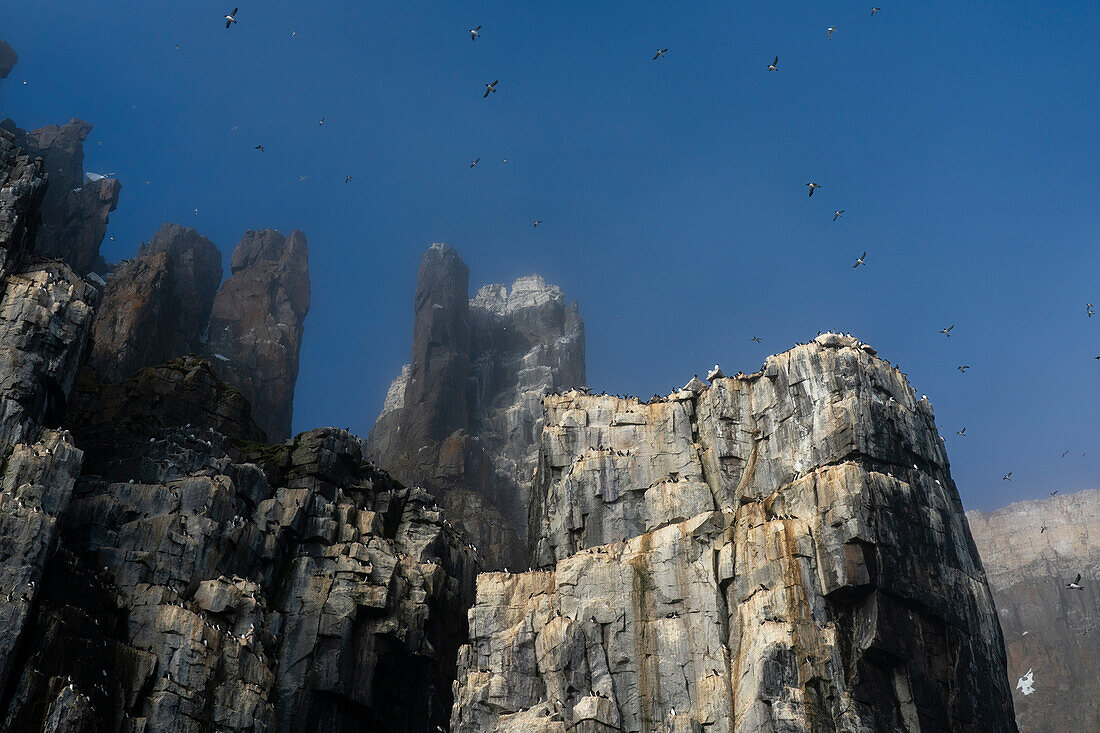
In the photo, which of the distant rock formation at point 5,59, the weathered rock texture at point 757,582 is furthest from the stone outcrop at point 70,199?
the weathered rock texture at point 757,582

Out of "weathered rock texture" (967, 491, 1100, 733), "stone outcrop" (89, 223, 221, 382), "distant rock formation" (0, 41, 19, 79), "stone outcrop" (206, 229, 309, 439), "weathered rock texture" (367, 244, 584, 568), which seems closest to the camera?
"stone outcrop" (89, 223, 221, 382)

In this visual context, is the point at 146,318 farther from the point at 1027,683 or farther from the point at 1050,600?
the point at 1050,600

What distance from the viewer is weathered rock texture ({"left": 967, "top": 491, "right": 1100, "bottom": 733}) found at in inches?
4416

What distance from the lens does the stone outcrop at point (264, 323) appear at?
383 feet

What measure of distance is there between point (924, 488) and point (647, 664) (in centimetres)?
2006

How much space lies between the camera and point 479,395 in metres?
136

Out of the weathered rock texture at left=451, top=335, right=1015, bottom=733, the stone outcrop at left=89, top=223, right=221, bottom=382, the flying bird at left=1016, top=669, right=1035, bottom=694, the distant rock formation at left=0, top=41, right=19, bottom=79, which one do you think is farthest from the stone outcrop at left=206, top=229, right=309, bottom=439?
the flying bird at left=1016, top=669, right=1035, bottom=694

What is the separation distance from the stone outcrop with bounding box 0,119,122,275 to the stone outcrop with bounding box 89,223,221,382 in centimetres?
595

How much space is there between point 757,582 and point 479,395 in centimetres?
8319

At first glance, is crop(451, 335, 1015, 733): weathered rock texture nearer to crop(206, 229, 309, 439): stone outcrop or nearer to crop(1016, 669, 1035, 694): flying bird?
crop(206, 229, 309, 439): stone outcrop

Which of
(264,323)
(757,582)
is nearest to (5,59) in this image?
(264,323)

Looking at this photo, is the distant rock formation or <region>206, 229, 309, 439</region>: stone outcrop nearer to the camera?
<region>206, 229, 309, 439</region>: stone outcrop

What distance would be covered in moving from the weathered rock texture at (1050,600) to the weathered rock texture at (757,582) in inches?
2638

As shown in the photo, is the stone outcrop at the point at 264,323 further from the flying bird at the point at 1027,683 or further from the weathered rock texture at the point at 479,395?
the flying bird at the point at 1027,683
